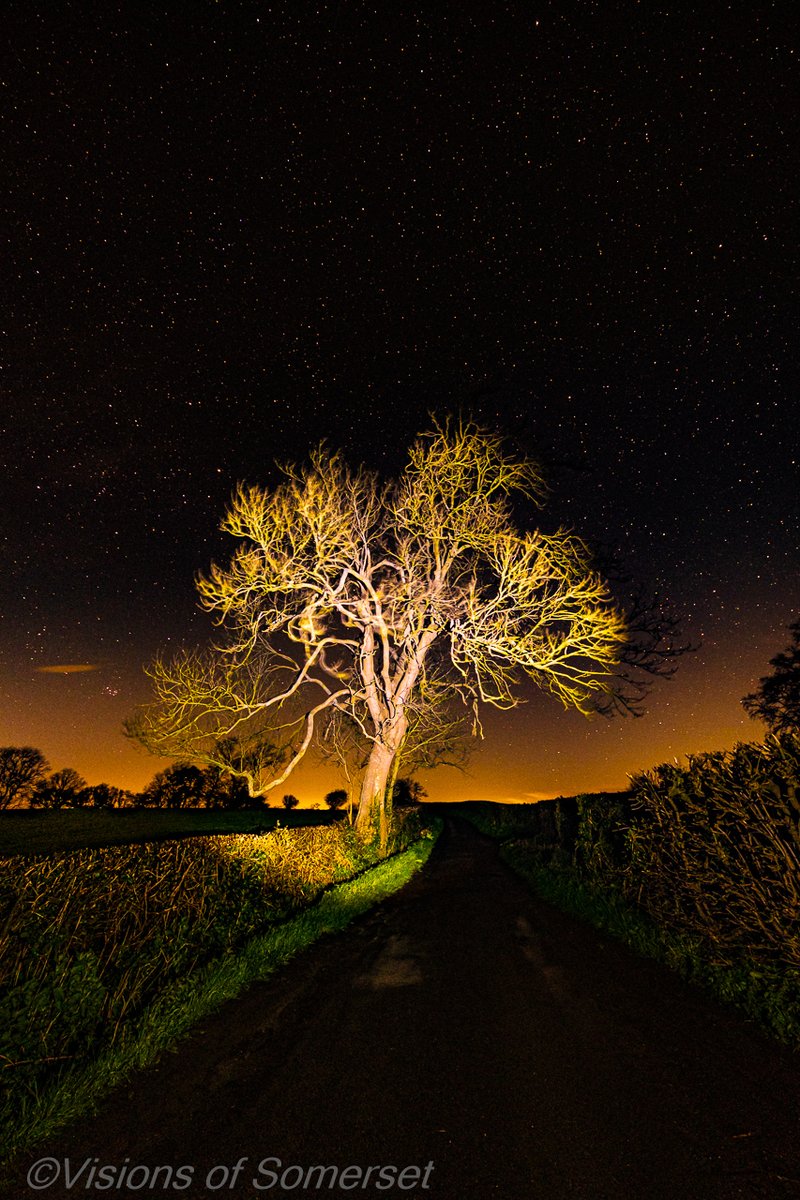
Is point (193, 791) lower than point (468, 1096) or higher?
higher

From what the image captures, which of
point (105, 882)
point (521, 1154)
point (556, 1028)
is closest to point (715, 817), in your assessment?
point (556, 1028)

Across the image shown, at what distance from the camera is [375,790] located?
1736 centimetres

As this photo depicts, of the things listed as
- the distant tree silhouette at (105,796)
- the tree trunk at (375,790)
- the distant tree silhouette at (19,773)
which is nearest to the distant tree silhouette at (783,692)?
the tree trunk at (375,790)

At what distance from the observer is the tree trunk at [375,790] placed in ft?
56.4

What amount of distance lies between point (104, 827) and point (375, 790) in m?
17.0

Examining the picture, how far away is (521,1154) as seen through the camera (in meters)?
2.98

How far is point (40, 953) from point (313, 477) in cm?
1243

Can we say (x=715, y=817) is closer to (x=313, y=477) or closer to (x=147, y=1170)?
(x=147, y=1170)

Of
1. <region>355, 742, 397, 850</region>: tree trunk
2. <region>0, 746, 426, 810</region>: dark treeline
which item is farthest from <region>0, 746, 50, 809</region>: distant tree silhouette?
<region>355, 742, 397, 850</region>: tree trunk

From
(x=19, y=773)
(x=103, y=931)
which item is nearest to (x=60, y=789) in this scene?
(x=19, y=773)

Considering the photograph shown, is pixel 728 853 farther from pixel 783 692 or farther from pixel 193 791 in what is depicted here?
pixel 193 791

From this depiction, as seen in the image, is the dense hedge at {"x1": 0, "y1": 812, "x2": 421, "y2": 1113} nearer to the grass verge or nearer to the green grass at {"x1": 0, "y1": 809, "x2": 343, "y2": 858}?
the grass verge

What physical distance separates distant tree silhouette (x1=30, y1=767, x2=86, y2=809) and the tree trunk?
40.8 m

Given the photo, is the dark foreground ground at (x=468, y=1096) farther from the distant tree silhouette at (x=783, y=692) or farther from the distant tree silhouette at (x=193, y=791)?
the distant tree silhouette at (x=193, y=791)
